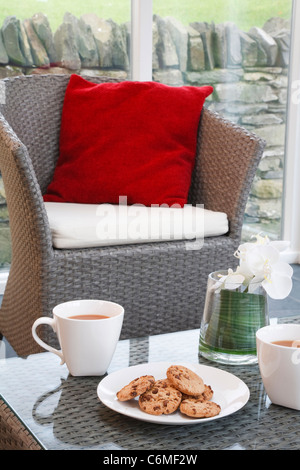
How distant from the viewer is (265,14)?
125 inches

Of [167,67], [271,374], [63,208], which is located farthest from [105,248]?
[167,67]

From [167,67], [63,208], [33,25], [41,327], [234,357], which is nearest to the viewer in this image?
[234,357]

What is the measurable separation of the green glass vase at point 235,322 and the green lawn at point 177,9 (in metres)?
1.89

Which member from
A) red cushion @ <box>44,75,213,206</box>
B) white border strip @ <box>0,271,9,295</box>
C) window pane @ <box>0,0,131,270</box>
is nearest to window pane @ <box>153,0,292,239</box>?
window pane @ <box>0,0,131,270</box>

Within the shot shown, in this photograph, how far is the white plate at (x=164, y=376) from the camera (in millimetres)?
869

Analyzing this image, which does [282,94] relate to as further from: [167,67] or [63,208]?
[63,208]

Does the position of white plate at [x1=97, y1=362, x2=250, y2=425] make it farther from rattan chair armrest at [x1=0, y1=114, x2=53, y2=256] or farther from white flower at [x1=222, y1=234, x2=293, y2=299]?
rattan chair armrest at [x1=0, y1=114, x2=53, y2=256]

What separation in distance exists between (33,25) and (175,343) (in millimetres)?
1852

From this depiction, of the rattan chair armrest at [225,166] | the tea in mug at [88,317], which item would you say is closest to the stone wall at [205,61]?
the rattan chair armrest at [225,166]

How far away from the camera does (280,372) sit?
923mm

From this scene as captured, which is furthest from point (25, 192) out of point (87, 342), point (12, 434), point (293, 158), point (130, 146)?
point (293, 158)

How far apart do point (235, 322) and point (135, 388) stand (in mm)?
254

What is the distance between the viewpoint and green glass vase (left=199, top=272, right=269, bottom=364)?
1098 millimetres

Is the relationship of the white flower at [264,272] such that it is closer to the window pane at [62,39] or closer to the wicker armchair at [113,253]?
the wicker armchair at [113,253]
